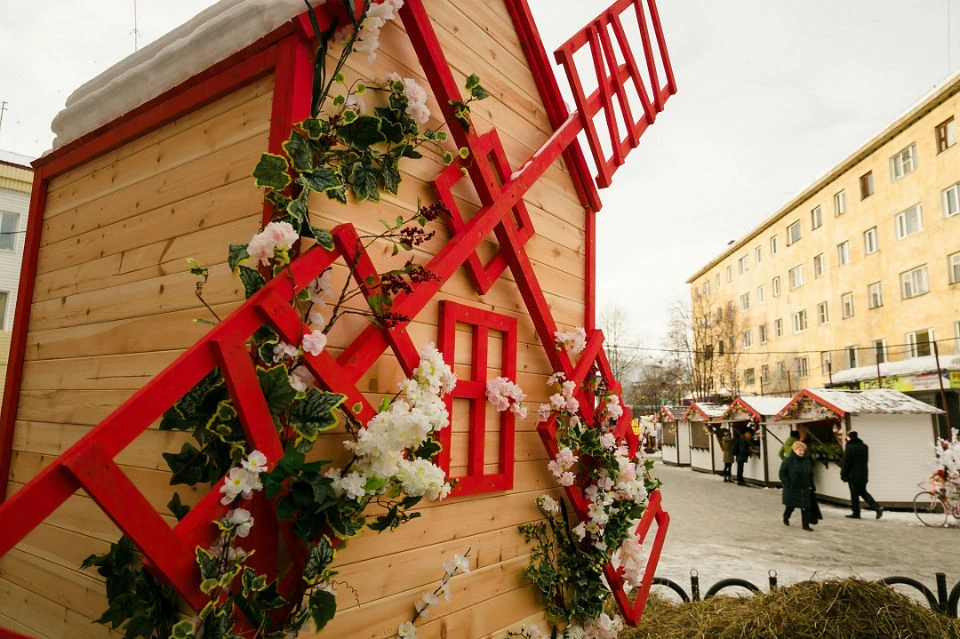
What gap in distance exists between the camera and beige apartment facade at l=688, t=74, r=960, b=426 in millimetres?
21984

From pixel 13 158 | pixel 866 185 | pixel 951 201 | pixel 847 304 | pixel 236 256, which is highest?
pixel 866 185

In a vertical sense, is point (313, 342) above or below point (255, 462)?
above

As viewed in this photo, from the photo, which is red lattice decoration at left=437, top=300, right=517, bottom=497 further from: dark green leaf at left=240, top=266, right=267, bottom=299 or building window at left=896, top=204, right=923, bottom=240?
building window at left=896, top=204, right=923, bottom=240

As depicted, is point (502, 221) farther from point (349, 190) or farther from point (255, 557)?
point (255, 557)

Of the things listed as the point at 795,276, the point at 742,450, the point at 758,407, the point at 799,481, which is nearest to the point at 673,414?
the point at 742,450

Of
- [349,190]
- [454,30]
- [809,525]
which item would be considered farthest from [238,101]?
[809,525]

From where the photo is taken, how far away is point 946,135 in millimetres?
22453

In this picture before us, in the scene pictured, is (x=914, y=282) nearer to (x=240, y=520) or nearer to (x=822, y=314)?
(x=822, y=314)

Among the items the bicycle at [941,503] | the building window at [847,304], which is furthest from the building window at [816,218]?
the bicycle at [941,503]

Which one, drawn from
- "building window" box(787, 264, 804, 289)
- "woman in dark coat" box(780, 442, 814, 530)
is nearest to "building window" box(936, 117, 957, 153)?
"building window" box(787, 264, 804, 289)

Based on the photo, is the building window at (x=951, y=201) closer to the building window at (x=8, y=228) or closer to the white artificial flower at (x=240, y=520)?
the white artificial flower at (x=240, y=520)

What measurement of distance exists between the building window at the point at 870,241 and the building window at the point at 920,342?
4.60m

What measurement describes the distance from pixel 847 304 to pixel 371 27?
106ft

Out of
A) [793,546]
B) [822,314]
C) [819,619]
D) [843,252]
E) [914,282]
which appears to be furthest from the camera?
[822,314]
